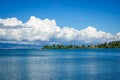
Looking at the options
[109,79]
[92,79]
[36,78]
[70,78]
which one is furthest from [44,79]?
[109,79]

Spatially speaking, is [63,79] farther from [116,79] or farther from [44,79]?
[116,79]

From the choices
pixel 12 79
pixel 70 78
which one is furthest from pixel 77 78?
pixel 12 79

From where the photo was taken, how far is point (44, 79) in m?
52.2

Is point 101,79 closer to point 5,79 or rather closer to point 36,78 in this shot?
point 36,78

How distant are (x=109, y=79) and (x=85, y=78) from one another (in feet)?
15.5

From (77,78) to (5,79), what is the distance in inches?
562

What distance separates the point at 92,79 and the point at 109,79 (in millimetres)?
3713

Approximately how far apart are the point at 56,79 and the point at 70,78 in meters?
3.01

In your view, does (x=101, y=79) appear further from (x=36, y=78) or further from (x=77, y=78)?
(x=36, y=78)

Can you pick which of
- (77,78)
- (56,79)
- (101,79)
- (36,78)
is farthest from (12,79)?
(101,79)

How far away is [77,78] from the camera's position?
54.5 m

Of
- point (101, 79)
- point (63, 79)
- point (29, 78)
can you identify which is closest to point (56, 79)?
point (63, 79)

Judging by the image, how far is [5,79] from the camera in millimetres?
52781

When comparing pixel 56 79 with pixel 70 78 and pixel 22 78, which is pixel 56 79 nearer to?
pixel 70 78
